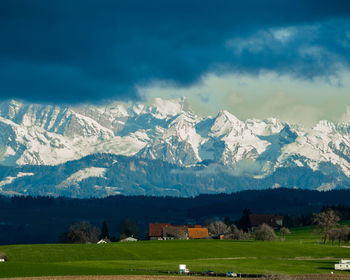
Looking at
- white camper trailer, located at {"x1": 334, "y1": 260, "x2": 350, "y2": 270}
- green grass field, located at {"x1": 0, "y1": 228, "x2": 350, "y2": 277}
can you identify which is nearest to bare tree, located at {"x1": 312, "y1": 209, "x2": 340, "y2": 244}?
green grass field, located at {"x1": 0, "y1": 228, "x2": 350, "y2": 277}

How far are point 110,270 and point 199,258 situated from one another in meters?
36.3

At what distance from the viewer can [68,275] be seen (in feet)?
339

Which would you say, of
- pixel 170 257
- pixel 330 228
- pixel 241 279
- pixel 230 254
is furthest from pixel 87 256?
pixel 330 228

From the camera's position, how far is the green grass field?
4476 inches

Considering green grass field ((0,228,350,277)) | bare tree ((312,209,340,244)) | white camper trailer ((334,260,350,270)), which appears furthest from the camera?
bare tree ((312,209,340,244))

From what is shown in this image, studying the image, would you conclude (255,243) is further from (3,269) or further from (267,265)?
(3,269)

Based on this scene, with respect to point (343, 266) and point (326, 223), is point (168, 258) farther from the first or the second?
point (326, 223)

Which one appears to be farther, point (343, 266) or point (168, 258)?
point (168, 258)

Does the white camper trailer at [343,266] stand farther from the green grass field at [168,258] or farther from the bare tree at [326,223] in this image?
the bare tree at [326,223]

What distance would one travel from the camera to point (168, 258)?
474ft

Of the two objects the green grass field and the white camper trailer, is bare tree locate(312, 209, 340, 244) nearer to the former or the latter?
the green grass field

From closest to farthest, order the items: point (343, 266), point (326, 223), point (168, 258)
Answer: point (343, 266)
point (168, 258)
point (326, 223)

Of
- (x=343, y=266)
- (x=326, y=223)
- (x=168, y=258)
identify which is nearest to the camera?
(x=343, y=266)

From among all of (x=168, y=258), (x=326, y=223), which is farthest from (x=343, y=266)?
(x=326, y=223)
